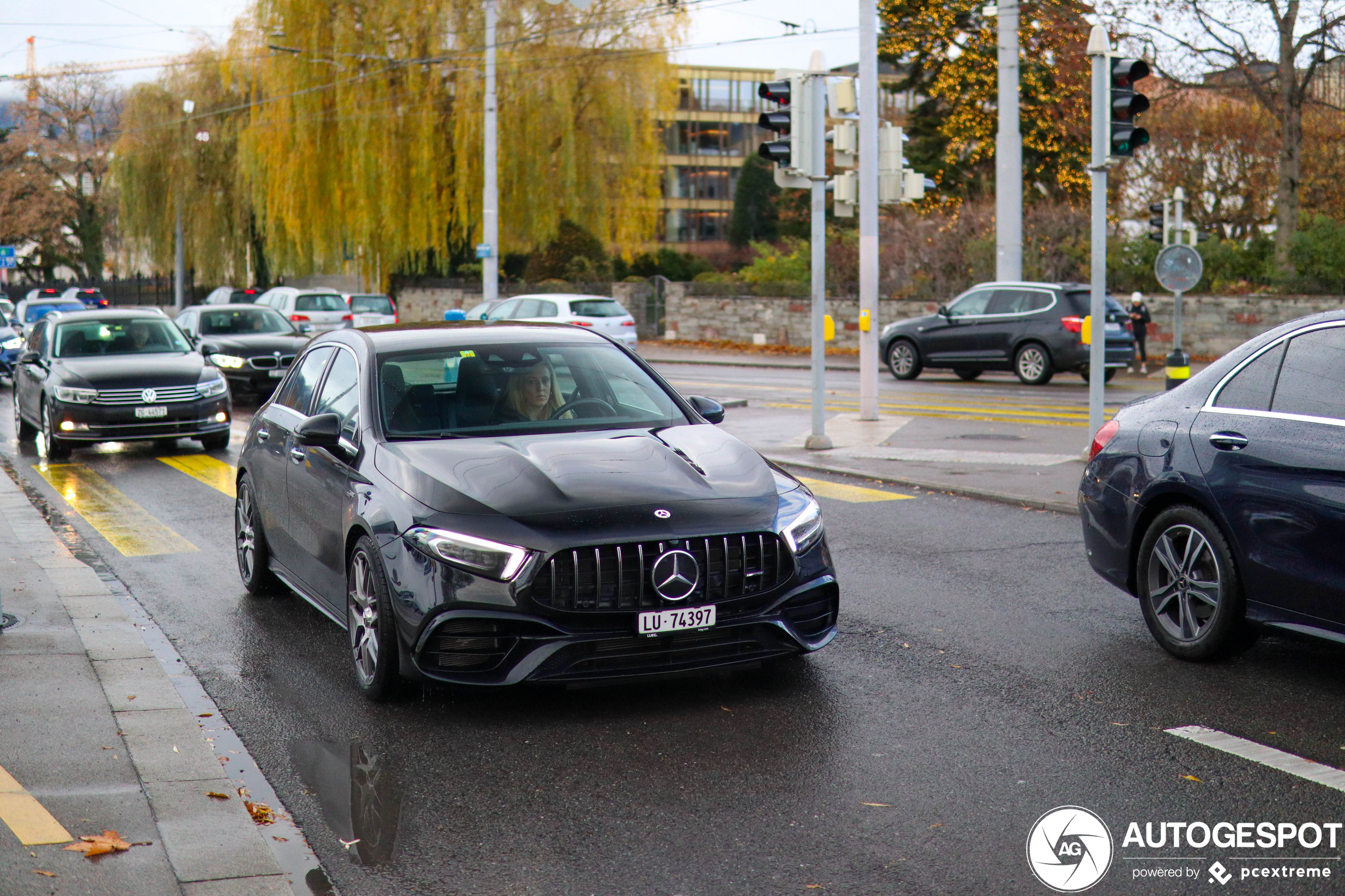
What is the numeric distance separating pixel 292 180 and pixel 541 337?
126ft

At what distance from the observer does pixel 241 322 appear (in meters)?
24.1

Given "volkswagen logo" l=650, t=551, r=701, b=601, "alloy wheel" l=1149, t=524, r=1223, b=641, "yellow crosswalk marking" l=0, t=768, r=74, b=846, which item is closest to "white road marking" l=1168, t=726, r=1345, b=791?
"alloy wheel" l=1149, t=524, r=1223, b=641

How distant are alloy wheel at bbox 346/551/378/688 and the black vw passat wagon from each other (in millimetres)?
12

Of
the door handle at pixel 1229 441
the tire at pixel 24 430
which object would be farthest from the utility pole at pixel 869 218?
the door handle at pixel 1229 441

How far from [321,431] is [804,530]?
7.47 ft

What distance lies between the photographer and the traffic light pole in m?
13.2

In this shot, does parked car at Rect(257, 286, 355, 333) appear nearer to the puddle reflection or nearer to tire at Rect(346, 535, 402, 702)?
tire at Rect(346, 535, 402, 702)

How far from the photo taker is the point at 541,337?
7.43m

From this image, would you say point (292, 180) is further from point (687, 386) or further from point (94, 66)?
point (94, 66)

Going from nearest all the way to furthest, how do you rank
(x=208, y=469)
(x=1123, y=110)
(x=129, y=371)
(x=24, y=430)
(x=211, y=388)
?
(x=1123, y=110)
(x=208, y=469)
(x=129, y=371)
(x=211, y=388)
(x=24, y=430)

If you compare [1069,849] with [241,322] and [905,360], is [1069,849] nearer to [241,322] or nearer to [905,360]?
[241,322]

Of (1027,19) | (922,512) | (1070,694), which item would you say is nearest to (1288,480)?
(1070,694)

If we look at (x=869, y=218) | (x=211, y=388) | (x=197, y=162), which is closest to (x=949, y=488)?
(x=869, y=218)

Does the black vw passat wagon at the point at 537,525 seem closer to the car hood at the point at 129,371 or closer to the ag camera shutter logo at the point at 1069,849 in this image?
the ag camera shutter logo at the point at 1069,849
